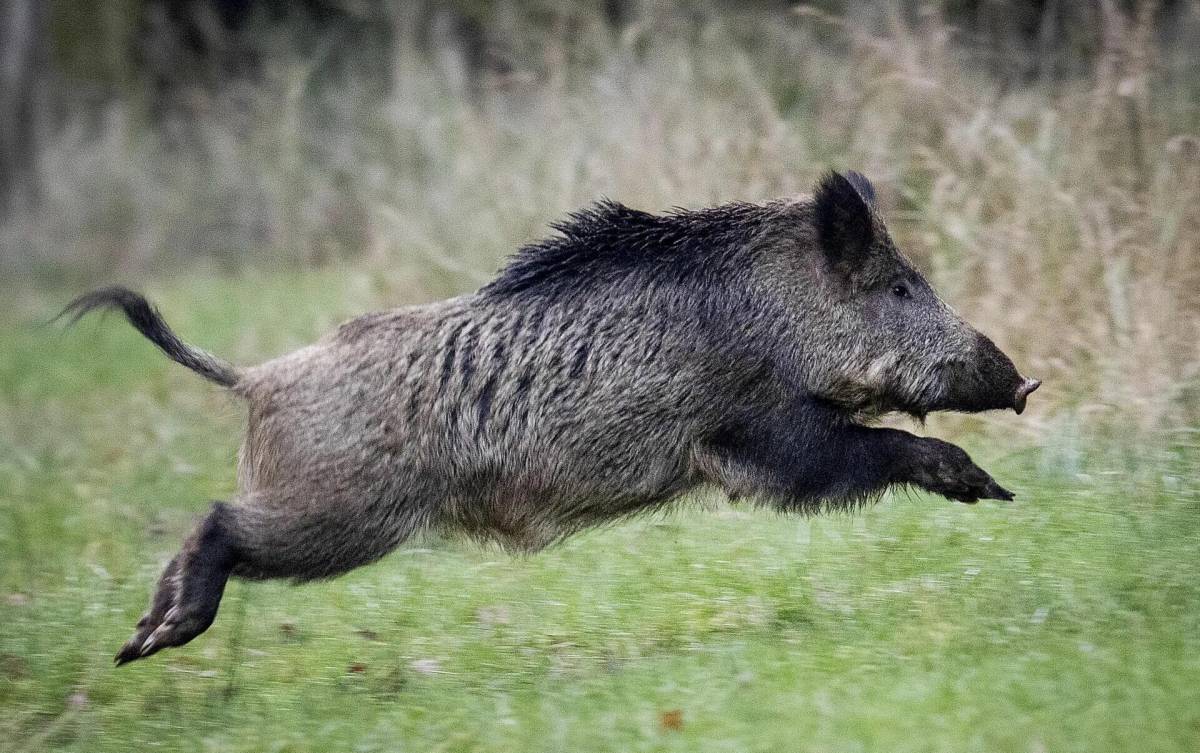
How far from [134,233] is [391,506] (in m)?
12.6

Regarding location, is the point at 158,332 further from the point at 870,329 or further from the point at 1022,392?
the point at 1022,392

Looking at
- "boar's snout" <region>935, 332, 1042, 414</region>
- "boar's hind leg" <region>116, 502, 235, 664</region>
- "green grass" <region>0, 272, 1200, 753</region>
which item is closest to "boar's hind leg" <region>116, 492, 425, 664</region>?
"boar's hind leg" <region>116, 502, 235, 664</region>

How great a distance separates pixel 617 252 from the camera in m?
4.91

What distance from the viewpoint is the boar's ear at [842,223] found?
4820mm

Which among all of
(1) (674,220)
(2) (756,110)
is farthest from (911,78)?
(1) (674,220)

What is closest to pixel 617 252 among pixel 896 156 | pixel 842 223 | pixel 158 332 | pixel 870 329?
pixel 842 223

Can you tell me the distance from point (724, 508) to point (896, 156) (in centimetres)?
241

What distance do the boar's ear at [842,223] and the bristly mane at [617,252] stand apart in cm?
24

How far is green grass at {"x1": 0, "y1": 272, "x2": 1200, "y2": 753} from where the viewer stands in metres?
3.78

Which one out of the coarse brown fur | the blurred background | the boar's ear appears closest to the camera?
the blurred background

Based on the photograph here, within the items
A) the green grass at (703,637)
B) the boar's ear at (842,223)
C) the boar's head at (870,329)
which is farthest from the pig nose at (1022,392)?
the boar's ear at (842,223)

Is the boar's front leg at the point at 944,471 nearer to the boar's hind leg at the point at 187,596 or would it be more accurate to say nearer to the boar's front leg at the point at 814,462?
the boar's front leg at the point at 814,462

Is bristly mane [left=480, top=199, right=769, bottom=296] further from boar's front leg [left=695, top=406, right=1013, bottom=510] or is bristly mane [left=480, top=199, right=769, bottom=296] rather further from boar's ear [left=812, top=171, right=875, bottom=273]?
boar's front leg [left=695, top=406, right=1013, bottom=510]

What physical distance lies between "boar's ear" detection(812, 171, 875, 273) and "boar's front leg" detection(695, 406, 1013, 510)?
0.54m
